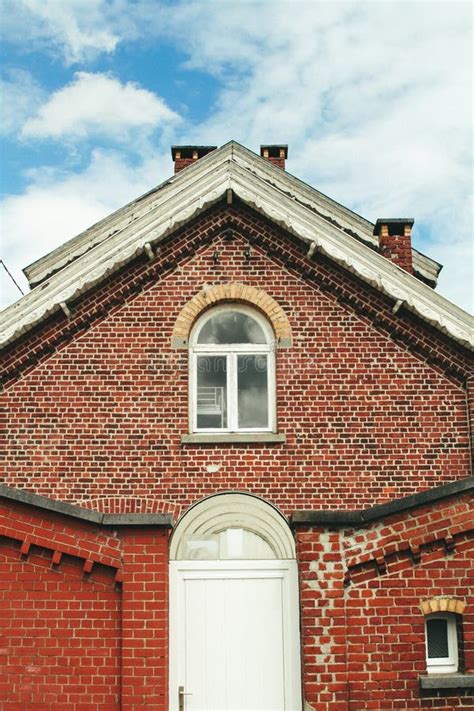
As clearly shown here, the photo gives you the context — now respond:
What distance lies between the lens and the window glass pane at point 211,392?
37.3ft

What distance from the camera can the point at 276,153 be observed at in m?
19.2

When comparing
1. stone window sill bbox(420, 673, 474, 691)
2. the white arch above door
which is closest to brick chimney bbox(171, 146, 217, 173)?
the white arch above door

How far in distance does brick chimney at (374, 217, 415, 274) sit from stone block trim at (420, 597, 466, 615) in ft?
18.3

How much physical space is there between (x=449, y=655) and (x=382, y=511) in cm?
201

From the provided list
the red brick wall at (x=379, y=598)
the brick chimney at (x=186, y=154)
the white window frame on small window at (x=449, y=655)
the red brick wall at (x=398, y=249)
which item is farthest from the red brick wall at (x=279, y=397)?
the brick chimney at (x=186, y=154)

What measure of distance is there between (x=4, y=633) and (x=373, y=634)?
4548 mm

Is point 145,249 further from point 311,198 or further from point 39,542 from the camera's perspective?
point 311,198

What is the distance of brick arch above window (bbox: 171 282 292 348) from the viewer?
37.9 feet

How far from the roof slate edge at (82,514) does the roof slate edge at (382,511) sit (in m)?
1.77

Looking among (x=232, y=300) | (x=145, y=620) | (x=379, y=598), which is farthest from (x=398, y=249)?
(x=145, y=620)

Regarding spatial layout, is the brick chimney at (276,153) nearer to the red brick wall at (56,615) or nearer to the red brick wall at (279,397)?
the red brick wall at (279,397)

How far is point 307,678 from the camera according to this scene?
9.67 m

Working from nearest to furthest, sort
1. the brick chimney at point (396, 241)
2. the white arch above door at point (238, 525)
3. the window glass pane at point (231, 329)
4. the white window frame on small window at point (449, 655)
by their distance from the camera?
the white window frame on small window at point (449, 655) → the white arch above door at point (238, 525) → the window glass pane at point (231, 329) → the brick chimney at point (396, 241)

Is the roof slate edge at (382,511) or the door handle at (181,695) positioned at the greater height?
the roof slate edge at (382,511)
